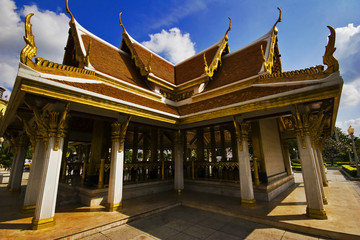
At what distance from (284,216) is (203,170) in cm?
471

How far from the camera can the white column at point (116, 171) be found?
17.3 feet

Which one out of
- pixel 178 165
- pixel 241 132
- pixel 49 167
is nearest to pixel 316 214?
pixel 241 132

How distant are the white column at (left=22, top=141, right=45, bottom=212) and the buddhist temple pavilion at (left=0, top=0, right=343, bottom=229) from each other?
3 cm

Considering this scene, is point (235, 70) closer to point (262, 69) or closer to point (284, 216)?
point (262, 69)

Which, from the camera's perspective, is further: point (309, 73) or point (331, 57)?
point (309, 73)

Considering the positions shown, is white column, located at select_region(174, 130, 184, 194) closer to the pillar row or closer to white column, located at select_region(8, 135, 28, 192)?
the pillar row

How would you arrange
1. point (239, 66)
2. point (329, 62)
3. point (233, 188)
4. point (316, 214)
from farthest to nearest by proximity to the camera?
point (239, 66), point (233, 188), point (316, 214), point (329, 62)

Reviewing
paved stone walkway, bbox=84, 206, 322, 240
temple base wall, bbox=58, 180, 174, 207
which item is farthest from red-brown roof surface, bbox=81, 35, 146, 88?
paved stone walkway, bbox=84, 206, 322, 240

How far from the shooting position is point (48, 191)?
4000mm

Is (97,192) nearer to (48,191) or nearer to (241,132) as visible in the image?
(48,191)

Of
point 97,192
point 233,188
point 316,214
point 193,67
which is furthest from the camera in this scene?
point 193,67

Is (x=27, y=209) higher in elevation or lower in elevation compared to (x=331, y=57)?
lower

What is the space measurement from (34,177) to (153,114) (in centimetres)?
428

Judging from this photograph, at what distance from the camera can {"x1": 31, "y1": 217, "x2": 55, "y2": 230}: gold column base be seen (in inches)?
150
